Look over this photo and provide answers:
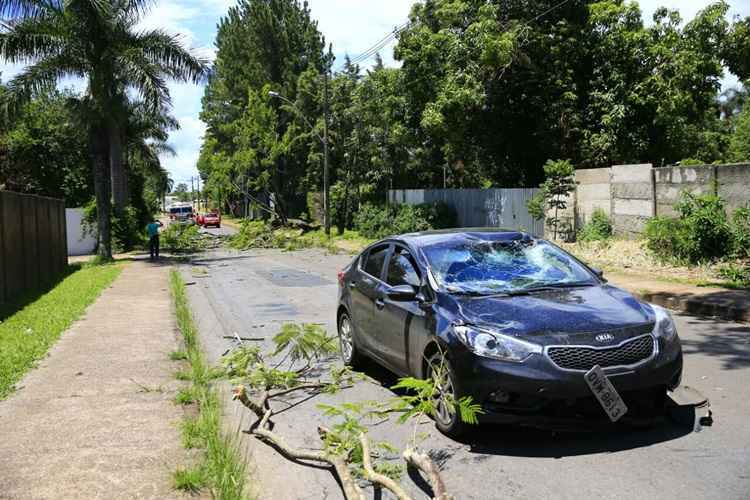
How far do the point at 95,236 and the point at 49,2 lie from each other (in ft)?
40.1

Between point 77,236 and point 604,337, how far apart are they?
105ft

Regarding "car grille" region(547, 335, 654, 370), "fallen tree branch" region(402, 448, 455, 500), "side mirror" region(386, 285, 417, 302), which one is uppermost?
"side mirror" region(386, 285, 417, 302)

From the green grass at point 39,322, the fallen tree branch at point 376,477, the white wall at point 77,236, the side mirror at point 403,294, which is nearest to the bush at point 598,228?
the green grass at point 39,322

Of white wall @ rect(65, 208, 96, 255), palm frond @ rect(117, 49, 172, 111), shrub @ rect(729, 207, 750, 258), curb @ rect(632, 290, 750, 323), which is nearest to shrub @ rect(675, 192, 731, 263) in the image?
shrub @ rect(729, 207, 750, 258)

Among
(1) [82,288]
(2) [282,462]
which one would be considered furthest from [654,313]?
(1) [82,288]

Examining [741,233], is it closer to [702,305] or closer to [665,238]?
[665,238]

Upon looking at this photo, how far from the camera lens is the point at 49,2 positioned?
23.5 metres

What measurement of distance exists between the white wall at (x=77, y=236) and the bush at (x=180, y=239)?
10.6 ft

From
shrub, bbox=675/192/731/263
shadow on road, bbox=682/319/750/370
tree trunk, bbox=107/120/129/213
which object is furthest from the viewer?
tree trunk, bbox=107/120/129/213

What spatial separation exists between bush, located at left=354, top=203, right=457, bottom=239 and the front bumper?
69.7 feet

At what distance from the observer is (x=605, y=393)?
491 cm

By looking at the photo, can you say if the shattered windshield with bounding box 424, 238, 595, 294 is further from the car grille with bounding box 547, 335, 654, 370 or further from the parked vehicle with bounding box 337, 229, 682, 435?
the car grille with bounding box 547, 335, 654, 370

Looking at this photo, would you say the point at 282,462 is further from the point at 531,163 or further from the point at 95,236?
the point at 95,236

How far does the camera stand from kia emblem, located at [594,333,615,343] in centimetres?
507
